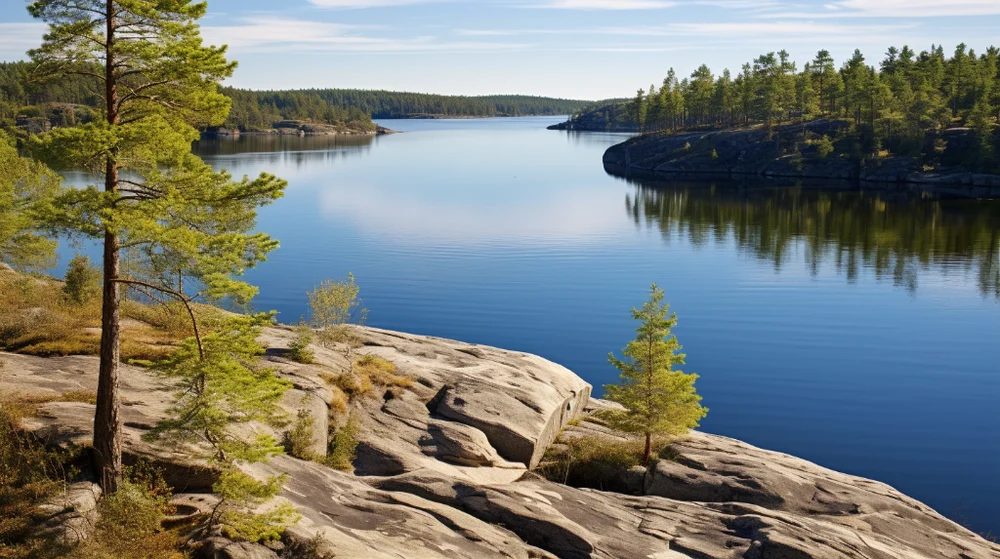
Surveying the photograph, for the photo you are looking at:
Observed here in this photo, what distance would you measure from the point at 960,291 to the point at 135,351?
2626 inches

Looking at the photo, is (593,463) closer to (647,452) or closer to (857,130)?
(647,452)

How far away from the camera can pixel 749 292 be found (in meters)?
70.4

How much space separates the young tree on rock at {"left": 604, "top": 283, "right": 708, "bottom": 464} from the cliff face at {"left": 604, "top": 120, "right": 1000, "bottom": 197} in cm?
11897

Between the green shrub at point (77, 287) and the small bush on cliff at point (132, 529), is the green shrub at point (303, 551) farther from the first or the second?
the green shrub at point (77, 287)

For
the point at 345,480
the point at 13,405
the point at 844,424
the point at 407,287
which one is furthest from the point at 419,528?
the point at 407,287

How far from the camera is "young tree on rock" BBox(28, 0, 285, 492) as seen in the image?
17438 mm

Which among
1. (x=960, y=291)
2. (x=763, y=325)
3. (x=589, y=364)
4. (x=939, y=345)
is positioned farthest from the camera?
(x=960, y=291)

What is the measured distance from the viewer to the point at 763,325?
2365 inches

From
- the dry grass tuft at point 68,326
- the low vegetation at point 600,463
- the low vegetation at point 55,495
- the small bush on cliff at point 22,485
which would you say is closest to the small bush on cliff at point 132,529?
the low vegetation at point 55,495

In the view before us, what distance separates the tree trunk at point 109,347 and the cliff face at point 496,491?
88cm

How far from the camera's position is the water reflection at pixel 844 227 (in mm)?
81938

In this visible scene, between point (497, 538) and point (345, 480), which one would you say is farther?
point (345, 480)

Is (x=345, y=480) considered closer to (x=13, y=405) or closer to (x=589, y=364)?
(x=13, y=405)

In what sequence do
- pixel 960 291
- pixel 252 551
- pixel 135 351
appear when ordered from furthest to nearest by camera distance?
pixel 960 291
pixel 135 351
pixel 252 551
